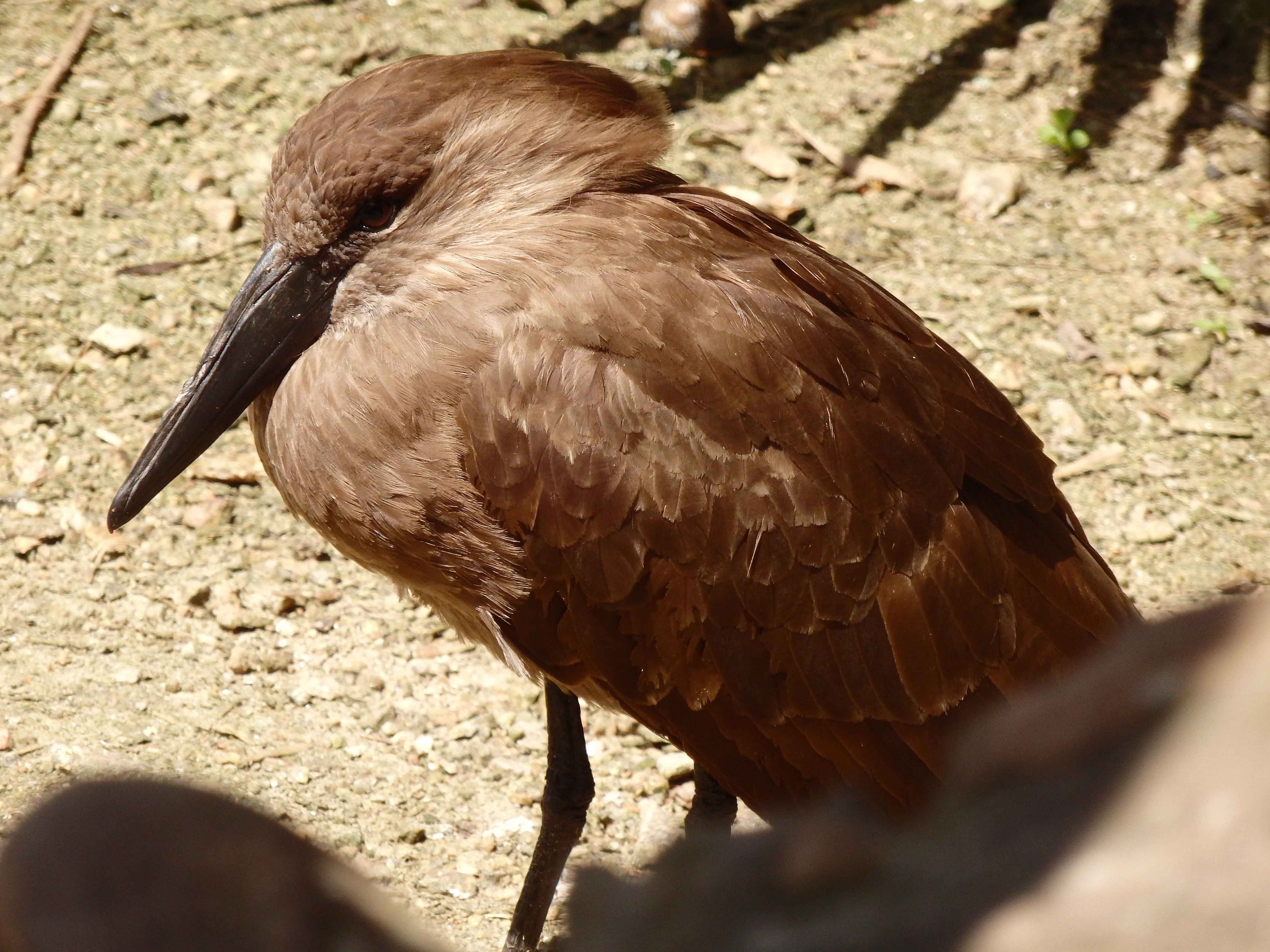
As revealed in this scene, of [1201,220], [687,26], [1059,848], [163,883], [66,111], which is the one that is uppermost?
[1059,848]

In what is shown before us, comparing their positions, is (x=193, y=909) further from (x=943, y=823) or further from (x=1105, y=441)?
(x=1105, y=441)

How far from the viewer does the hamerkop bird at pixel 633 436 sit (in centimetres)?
258

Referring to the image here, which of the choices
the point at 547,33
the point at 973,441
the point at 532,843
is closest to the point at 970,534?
the point at 973,441

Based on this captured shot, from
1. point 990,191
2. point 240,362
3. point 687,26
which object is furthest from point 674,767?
point 687,26

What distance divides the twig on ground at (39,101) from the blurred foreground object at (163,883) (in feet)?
15.7

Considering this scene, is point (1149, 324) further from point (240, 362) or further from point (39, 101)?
point (39, 101)

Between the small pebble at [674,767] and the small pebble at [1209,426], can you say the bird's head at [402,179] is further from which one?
the small pebble at [1209,426]

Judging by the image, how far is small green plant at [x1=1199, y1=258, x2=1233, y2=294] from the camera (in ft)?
16.6

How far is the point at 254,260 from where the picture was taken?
→ 500cm

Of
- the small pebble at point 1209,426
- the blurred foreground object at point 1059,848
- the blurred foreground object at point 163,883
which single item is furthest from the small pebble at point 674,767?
the blurred foreground object at point 1059,848

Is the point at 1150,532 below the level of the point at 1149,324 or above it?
below

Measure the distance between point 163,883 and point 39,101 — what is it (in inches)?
209

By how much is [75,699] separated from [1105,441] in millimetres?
3381

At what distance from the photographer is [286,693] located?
3791 mm
